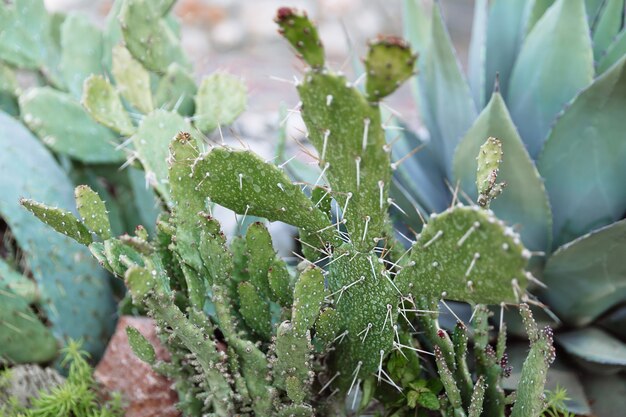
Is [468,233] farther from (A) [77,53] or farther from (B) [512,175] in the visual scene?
(A) [77,53]

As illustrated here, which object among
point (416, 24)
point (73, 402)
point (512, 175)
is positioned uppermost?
point (416, 24)

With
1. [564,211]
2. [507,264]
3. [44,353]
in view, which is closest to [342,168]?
[507,264]

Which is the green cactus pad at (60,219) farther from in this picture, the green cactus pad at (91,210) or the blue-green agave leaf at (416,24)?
the blue-green agave leaf at (416,24)

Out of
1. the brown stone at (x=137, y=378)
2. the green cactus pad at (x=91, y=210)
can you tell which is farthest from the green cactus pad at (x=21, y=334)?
the green cactus pad at (x=91, y=210)

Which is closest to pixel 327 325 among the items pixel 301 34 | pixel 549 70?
pixel 301 34

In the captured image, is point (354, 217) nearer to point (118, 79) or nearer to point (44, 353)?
point (118, 79)
